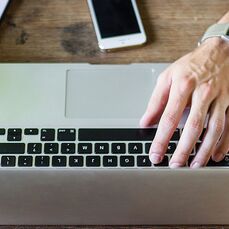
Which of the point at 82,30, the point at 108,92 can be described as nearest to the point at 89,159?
the point at 108,92

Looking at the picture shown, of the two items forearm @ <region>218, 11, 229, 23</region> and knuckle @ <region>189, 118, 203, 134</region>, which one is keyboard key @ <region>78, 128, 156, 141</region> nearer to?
knuckle @ <region>189, 118, 203, 134</region>

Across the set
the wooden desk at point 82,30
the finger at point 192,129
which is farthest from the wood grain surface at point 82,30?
the finger at point 192,129

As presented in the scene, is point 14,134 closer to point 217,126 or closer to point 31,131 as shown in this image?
point 31,131

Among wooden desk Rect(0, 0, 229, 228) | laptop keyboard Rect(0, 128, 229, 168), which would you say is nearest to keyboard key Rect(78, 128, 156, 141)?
laptop keyboard Rect(0, 128, 229, 168)

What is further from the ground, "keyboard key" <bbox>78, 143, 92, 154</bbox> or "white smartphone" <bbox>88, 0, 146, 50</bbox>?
"white smartphone" <bbox>88, 0, 146, 50</bbox>

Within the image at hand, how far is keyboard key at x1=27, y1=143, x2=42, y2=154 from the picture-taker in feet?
1.85

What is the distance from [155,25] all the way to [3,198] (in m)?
0.33

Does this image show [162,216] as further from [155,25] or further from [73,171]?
[155,25]

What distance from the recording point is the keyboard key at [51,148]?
0.56m

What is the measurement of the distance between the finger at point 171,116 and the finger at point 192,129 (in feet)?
0.04

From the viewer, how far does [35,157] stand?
0.56m

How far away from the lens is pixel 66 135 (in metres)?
0.57

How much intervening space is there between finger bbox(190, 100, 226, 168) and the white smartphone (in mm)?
155

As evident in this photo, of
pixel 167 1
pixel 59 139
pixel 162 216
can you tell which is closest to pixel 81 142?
pixel 59 139
